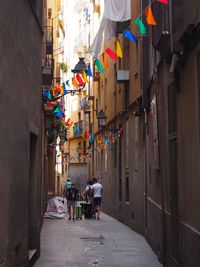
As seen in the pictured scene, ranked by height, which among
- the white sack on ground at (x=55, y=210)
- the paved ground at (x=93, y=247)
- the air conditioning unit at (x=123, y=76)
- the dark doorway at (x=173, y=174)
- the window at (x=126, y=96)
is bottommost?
the paved ground at (x=93, y=247)

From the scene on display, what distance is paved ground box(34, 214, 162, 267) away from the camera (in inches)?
424

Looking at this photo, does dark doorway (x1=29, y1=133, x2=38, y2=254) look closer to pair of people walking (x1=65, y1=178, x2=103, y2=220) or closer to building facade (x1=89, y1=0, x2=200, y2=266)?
building facade (x1=89, y1=0, x2=200, y2=266)

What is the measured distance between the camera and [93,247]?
12984mm

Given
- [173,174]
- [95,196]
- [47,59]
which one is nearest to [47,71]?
[47,59]

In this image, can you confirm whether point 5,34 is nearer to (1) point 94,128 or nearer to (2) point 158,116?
(2) point 158,116

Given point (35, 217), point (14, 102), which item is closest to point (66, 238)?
point (35, 217)

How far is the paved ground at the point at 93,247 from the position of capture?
35.3 ft

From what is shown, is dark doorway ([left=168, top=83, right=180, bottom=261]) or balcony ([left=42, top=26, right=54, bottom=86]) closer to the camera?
dark doorway ([left=168, top=83, right=180, bottom=261])

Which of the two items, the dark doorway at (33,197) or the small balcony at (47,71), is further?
the small balcony at (47,71)

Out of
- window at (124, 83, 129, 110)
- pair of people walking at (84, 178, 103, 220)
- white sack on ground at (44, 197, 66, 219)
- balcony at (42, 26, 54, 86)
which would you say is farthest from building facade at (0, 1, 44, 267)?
white sack on ground at (44, 197, 66, 219)

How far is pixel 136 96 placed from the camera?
17.0 metres

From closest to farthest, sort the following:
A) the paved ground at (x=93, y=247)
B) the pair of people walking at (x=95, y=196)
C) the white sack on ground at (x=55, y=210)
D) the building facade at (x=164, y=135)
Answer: the building facade at (x=164, y=135)
the paved ground at (x=93, y=247)
the pair of people walking at (x=95, y=196)
the white sack on ground at (x=55, y=210)

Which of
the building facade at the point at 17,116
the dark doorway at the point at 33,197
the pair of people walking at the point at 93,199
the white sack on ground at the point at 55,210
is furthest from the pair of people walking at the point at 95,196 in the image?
the building facade at the point at 17,116

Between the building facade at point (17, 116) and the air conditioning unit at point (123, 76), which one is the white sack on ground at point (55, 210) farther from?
the building facade at point (17, 116)
